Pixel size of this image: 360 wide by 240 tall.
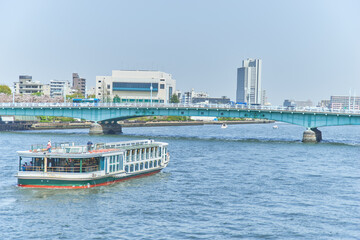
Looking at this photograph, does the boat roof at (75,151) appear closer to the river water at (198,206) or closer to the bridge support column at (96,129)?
the river water at (198,206)

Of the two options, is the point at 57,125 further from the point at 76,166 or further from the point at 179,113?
the point at 76,166

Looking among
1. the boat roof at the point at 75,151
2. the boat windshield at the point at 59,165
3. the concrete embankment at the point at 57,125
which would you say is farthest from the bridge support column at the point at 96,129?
the boat windshield at the point at 59,165

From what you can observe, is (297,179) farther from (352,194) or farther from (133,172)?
(133,172)

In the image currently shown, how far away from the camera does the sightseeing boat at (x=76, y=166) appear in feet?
166

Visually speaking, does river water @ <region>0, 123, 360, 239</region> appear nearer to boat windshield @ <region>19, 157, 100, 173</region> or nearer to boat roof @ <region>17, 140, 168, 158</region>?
boat windshield @ <region>19, 157, 100, 173</region>

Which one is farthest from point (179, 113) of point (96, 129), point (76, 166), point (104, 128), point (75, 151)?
point (76, 166)

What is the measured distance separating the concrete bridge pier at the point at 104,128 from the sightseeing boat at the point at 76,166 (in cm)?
7239

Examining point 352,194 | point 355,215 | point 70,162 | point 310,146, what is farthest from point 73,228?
point 310,146

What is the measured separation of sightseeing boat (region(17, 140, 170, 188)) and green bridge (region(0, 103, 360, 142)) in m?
63.1

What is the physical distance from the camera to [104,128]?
134m

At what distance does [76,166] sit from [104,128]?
82688 mm

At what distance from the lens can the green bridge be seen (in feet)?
370

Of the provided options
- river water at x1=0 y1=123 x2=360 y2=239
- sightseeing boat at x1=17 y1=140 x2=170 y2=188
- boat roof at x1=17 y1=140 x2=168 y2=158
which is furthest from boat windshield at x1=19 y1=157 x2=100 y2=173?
river water at x1=0 y1=123 x2=360 y2=239

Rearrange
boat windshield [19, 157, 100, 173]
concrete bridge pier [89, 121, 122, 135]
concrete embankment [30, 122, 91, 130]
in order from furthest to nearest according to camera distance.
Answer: concrete embankment [30, 122, 91, 130] → concrete bridge pier [89, 121, 122, 135] → boat windshield [19, 157, 100, 173]
